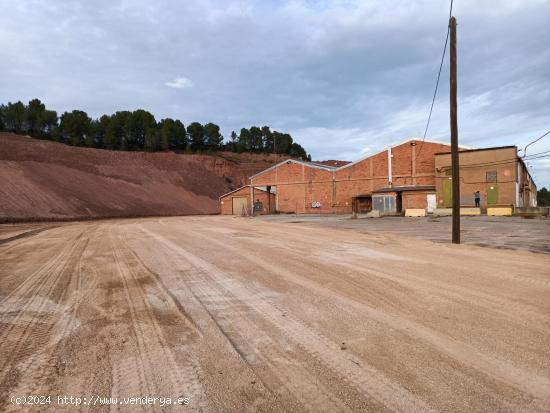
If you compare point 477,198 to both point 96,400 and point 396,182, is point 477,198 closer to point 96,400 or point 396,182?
point 396,182

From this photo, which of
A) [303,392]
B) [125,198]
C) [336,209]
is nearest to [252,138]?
[125,198]

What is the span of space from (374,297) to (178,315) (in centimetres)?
296

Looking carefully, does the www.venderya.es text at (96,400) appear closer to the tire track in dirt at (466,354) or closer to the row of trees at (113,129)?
the tire track in dirt at (466,354)

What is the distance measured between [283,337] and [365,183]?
4680 centimetres

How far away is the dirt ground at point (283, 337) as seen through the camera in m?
3.21

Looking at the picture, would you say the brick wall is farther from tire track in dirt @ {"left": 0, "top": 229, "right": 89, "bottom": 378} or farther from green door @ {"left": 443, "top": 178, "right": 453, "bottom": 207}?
tire track in dirt @ {"left": 0, "top": 229, "right": 89, "bottom": 378}

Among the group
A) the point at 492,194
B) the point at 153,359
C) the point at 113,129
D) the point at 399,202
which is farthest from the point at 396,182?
the point at 113,129

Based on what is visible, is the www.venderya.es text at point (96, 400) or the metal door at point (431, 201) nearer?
the www.venderya.es text at point (96, 400)

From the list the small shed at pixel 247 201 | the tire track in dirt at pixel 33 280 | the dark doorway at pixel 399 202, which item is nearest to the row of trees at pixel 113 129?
the small shed at pixel 247 201

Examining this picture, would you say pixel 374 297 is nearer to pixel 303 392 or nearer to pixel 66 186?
pixel 303 392

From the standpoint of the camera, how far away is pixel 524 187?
46156 millimetres

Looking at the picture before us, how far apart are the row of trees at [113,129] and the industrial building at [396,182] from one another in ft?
185

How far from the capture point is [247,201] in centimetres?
6219

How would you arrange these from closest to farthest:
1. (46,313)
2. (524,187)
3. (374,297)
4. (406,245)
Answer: (46,313), (374,297), (406,245), (524,187)
